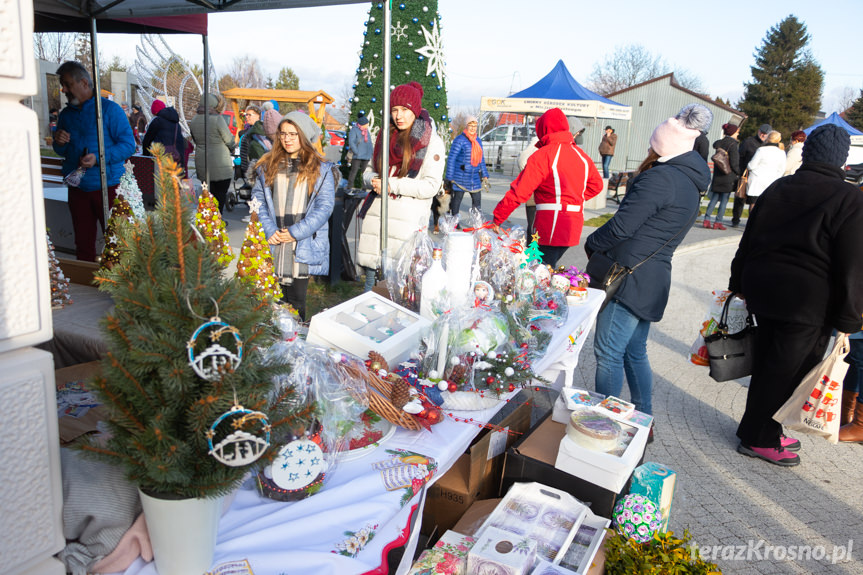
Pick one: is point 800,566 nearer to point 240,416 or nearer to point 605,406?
point 605,406

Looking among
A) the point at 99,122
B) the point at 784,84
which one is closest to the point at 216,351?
the point at 99,122

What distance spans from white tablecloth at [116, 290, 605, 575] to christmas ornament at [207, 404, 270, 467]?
341mm

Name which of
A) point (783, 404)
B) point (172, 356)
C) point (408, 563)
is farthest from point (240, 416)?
point (783, 404)

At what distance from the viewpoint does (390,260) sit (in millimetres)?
2965

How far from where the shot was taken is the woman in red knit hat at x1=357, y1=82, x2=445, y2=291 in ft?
13.4

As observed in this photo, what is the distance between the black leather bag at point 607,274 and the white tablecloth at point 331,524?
1854 mm

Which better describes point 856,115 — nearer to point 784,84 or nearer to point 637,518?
point 784,84

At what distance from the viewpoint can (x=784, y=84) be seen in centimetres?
3631

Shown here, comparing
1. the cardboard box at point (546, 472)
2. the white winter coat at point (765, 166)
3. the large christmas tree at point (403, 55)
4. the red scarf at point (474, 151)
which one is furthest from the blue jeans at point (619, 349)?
the white winter coat at point (765, 166)

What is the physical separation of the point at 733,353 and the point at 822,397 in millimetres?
509

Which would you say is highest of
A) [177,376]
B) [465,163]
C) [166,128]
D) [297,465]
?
[166,128]

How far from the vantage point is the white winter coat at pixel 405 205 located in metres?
4.22

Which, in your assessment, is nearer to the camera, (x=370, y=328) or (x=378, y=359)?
(x=378, y=359)

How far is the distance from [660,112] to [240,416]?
130 ft
